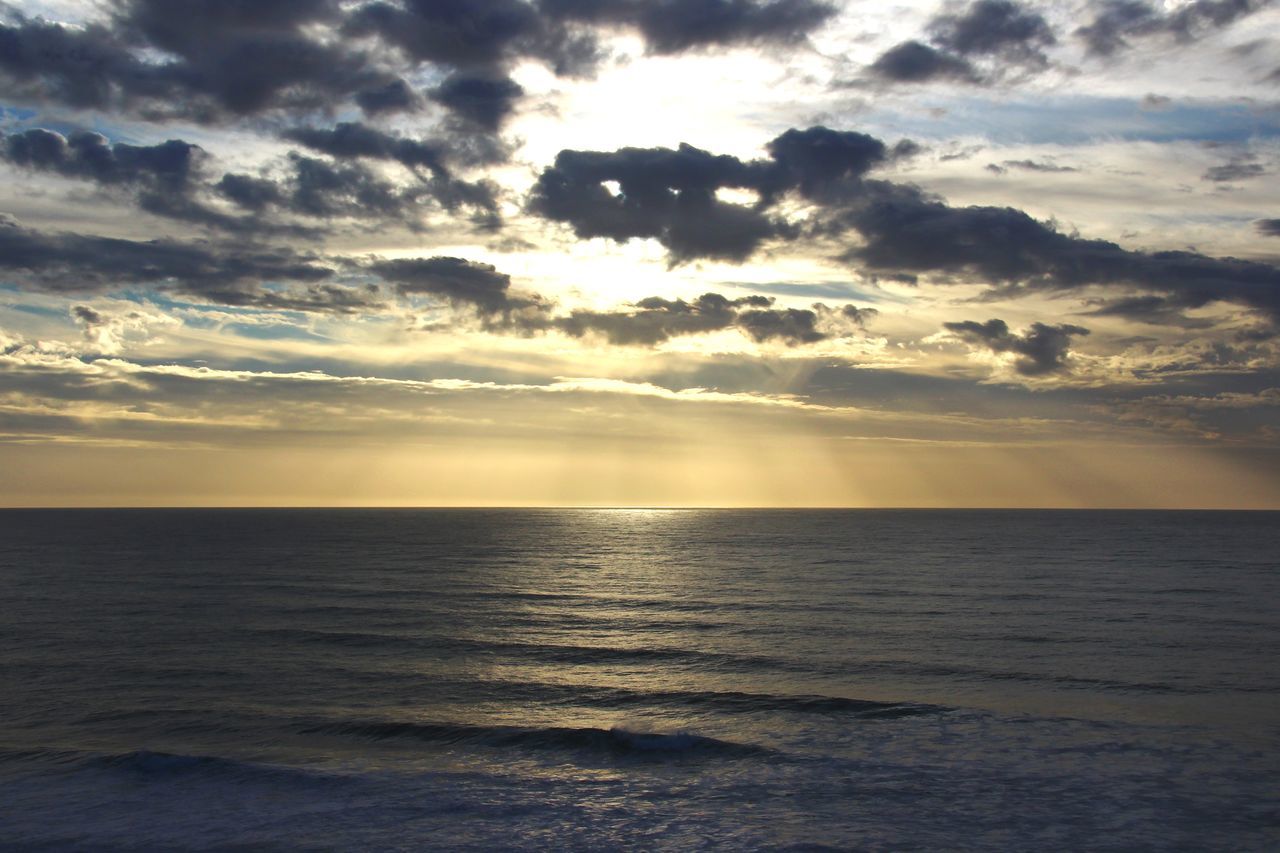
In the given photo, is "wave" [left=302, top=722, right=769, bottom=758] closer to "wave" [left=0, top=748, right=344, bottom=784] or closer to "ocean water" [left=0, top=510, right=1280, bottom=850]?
"ocean water" [left=0, top=510, right=1280, bottom=850]

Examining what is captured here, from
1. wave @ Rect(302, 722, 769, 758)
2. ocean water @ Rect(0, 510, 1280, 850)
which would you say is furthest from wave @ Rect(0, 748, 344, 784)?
wave @ Rect(302, 722, 769, 758)

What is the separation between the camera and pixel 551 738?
2683 centimetres

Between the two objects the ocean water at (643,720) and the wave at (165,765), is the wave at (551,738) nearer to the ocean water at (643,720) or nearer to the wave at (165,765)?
the ocean water at (643,720)

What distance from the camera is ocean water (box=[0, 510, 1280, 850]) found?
19.9 m

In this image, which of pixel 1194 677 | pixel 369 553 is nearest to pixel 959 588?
pixel 1194 677

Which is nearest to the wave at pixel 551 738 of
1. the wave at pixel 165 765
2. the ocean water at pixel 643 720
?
the ocean water at pixel 643 720

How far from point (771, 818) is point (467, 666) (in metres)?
20.1

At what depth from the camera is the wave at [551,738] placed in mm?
25469

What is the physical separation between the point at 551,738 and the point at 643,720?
11.0 feet

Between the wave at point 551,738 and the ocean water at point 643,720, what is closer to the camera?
the ocean water at point 643,720

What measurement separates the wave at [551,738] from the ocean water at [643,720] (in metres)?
0.10

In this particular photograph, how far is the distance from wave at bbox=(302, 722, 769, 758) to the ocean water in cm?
10

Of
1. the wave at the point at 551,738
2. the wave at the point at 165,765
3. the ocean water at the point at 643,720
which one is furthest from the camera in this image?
the wave at the point at 551,738

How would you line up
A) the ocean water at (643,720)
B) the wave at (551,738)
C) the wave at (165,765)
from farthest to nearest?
the wave at (551,738) < the wave at (165,765) < the ocean water at (643,720)
